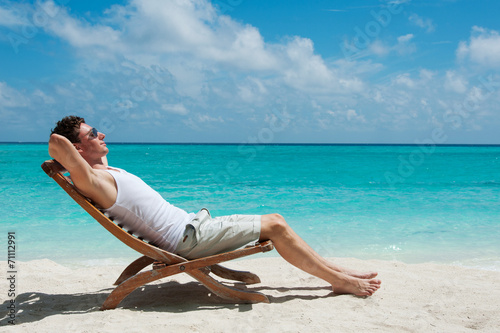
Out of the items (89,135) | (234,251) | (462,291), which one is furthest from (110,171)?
(462,291)

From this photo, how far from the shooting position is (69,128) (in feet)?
10.2

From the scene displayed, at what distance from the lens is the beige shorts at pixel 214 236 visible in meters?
3.10

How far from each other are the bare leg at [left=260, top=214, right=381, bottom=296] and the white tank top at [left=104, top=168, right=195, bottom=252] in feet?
2.30

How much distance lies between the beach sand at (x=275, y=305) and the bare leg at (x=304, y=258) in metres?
0.10

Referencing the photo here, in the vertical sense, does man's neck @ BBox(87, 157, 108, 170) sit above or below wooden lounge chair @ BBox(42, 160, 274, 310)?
above

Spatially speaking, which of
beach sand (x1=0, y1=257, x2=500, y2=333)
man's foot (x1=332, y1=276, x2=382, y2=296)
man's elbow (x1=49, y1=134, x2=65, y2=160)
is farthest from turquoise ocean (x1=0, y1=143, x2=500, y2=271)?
man's elbow (x1=49, y1=134, x2=65, y2=160)

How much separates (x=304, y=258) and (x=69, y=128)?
2090mm

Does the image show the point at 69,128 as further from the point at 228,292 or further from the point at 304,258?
the point at 304,258

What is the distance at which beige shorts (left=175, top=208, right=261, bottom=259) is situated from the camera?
10.2ft

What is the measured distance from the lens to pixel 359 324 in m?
2.80

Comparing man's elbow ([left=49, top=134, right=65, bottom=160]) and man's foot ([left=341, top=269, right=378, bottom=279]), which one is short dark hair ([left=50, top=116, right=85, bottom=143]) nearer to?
man's elbow ([left=49, top=134, right=65, bottom=160])

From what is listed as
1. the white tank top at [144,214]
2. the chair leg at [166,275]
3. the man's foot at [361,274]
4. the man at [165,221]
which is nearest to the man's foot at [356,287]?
the man's foot at [361,274]

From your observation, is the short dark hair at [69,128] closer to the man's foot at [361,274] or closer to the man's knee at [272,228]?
the man's knee at [272,228]

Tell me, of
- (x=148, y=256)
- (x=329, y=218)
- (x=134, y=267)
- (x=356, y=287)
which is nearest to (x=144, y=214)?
(x=148, y=256)
